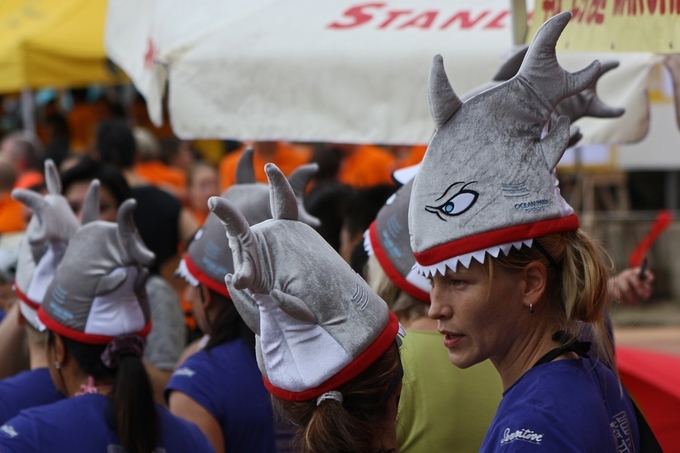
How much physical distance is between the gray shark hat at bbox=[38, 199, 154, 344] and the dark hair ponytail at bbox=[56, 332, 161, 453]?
0.07 metres

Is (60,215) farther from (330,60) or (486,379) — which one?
(486,379)

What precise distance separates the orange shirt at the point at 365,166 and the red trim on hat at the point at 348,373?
6.06 metres

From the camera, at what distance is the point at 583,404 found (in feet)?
6.36

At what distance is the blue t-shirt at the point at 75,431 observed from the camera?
98.6 inches

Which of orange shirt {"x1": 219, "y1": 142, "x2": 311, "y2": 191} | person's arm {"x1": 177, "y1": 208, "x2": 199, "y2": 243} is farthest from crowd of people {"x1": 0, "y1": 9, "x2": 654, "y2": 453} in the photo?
orange shirt {"x1": 219, "y1": 142, "x2": 311, "y2": 191}

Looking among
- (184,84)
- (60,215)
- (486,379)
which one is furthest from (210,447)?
(184,84)

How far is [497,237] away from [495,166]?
0.15 meters

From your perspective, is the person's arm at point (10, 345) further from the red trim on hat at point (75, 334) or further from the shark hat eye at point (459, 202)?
the shark hat eye at point (459, 202)

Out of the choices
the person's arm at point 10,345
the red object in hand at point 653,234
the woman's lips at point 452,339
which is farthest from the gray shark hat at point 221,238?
the red object in hand at point 653,234

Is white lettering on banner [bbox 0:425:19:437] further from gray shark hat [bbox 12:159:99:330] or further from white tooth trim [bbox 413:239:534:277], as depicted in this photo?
white tooth trim [bbox 413:239:534:277]

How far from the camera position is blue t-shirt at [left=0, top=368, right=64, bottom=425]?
308cm

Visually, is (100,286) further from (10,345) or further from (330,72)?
(330,72)

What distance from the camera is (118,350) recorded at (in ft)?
9.41

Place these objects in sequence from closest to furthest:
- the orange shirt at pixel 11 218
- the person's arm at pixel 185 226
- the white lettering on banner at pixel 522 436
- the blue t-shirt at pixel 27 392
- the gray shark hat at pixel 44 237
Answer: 1. the white lettering on banner at pixel 522 436
2. the blue t-shirt at pixel 27 392
3. the gray shark hat at pixel 44 237
4. the person's arm at pixel 185 226
5. the orange shirt at pixel 11 218
